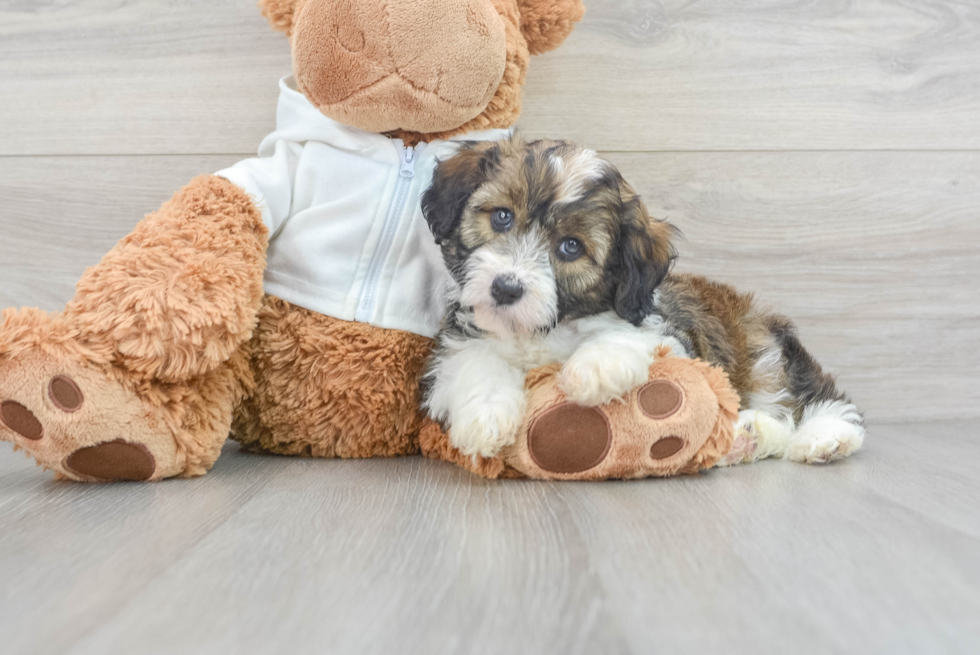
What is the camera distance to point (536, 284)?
55.6 inches

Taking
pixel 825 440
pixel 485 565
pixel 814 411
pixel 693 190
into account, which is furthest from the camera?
pixel 693 190

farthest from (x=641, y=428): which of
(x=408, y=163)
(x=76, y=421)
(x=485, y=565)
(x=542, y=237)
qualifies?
(x=76, y=421)

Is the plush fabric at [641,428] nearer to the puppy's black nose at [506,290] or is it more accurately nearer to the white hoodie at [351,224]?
the puppy's black nose at [506,290]

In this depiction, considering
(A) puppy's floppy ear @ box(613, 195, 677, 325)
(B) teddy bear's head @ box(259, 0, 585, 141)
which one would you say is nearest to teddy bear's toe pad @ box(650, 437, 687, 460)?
(A) puppy's floppy ear @ box(613, 195, 677, 325)

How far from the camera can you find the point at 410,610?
946 mm

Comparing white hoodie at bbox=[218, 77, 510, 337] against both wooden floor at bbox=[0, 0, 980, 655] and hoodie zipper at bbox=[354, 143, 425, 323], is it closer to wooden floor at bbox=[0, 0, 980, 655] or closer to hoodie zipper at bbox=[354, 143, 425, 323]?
hoodie zipper at bbox=[354, 143, 425, 323]

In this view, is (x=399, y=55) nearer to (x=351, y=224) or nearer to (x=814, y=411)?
(x=351, y=224)

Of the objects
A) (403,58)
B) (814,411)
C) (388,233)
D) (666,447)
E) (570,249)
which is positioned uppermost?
(403,58)

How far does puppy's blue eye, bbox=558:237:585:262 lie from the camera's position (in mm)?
1485

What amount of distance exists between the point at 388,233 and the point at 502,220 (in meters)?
0.39

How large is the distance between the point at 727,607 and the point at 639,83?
5.68ft

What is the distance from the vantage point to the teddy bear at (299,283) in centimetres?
143

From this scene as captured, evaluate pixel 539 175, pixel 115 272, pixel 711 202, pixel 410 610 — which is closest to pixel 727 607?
pixel 410 610

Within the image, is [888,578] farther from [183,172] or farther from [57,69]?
[57,69]
